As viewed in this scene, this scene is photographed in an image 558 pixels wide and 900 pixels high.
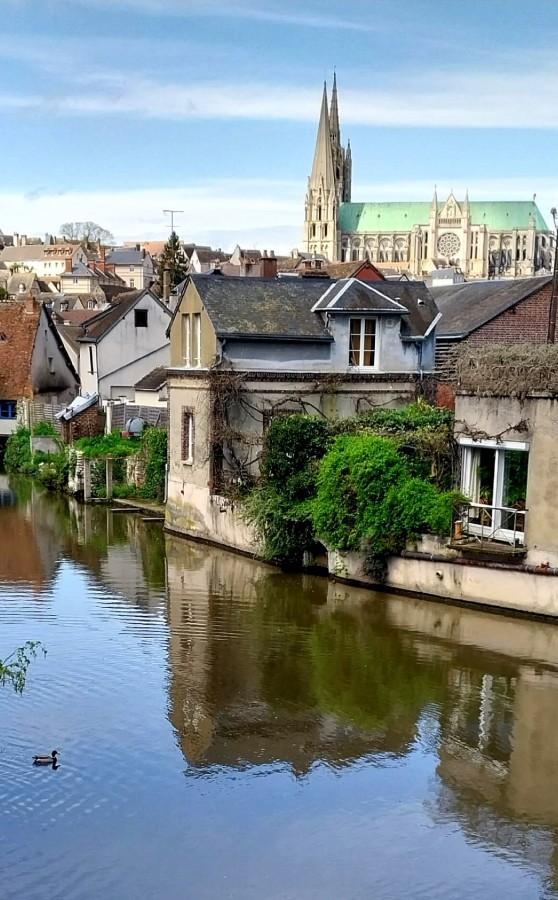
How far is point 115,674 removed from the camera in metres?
16.8

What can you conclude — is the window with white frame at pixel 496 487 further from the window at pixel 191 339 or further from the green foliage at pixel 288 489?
the window at pixel 191 339

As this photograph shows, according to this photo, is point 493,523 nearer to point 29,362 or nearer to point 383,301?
point 383,301

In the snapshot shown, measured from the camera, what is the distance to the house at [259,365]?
86.8 feet

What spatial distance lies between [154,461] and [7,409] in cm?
1648

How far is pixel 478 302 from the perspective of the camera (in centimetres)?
3528

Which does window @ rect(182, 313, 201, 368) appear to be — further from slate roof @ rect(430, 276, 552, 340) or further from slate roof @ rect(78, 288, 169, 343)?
slate roof @ rect(78, 288, 169, 343)

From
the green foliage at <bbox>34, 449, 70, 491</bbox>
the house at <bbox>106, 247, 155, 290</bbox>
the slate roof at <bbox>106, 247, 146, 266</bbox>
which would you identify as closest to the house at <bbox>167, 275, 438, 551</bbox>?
the green foliage at <bbox>34, 449, 70, 491</bbox>

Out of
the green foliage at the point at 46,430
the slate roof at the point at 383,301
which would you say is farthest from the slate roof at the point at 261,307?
the green foliage at the point at 46,430

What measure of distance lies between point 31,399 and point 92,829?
3702cm

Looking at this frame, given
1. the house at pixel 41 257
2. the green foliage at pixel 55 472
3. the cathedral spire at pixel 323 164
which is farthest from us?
the cathedral spire at pixel 323 164

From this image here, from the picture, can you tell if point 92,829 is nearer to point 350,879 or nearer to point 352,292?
point 350,879

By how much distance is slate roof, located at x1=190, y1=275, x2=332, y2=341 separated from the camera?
26.4 m

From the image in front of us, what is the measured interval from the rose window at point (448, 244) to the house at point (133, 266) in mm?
71232

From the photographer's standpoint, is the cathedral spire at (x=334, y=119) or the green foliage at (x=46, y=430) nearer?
the green foliage at (x=46, y=430)
